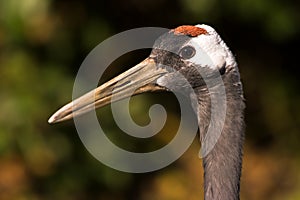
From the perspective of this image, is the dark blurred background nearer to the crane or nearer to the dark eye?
the crane

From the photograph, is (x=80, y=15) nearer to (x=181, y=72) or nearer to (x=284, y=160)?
(x=284, y=160)

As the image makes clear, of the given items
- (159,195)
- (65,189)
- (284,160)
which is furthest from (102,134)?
(284,160)

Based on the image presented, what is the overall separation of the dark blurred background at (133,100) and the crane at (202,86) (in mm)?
1697

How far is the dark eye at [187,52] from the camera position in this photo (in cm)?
416

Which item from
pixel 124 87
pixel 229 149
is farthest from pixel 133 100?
pixel 229 149

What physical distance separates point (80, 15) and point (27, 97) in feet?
Result: 2.78

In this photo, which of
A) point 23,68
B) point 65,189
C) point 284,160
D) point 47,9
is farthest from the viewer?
point 284,160

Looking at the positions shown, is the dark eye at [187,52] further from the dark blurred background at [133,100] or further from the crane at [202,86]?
the dark blurred background at [133,100]

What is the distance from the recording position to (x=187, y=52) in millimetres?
4168

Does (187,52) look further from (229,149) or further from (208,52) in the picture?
(229,149)

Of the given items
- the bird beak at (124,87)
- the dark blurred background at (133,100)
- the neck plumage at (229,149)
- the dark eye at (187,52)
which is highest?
the dark eye at (187,52)

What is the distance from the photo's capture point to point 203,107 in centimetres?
422

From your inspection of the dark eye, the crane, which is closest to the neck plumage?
the crane

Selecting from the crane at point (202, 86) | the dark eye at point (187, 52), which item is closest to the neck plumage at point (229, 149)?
the crane at point (202, 86)
